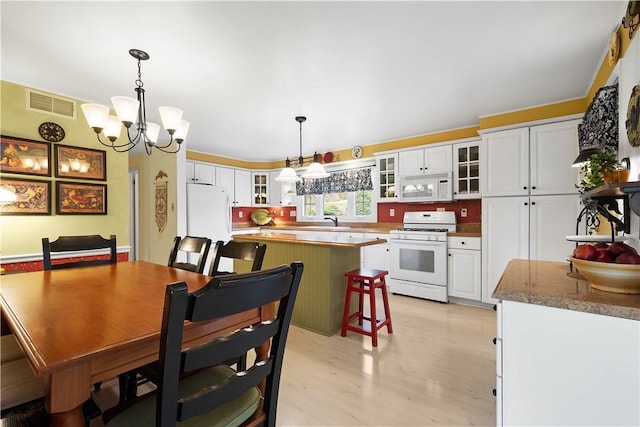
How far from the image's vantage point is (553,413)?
1125mm

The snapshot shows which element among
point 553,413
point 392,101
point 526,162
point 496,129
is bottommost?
point 553,413

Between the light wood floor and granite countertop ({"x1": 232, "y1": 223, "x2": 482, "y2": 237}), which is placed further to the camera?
granite countertop ({"x1": 232, "y1": 223, "x2": 482, "y2": 237})

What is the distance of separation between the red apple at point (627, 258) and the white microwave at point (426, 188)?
9.82 feet

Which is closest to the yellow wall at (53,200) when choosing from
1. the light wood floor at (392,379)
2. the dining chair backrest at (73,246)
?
the dining chair backrest at (73,246)

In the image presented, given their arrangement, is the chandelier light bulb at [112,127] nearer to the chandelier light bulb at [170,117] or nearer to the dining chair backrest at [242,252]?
the chandelier light bulb at [170,117]

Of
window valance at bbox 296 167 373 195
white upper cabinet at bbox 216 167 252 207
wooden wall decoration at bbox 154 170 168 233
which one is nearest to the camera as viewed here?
wooden wall decoration at bbox 154 170 168 233

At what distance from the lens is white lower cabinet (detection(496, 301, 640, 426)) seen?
3.29 feet

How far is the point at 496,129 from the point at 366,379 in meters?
3.12

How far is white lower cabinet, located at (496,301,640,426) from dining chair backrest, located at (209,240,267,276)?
1229 mm

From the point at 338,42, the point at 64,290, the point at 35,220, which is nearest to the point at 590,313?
the point at 338,42

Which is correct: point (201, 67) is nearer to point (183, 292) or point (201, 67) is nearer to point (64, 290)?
point (64, 290)

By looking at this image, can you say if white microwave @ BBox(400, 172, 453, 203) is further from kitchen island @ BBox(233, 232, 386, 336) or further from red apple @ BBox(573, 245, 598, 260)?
red apple @ BBox(573, 245, 598, 260)

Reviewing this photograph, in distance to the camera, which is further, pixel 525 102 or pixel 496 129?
pixel 496 129

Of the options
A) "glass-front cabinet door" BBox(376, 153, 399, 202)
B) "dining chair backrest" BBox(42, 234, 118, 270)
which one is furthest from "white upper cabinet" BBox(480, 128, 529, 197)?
"dining chair backrest" BBox(42, 234, 118, 270)
